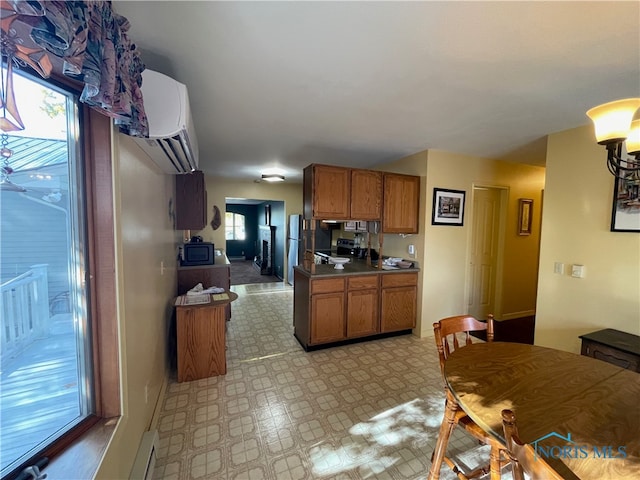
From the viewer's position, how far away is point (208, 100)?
2045 millimetres

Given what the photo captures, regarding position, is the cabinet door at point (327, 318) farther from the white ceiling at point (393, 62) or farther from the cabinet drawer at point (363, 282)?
the white ceiling at point (393, 62)

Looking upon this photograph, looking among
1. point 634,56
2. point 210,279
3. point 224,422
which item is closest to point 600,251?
point 634,56

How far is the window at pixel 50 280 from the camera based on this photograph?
2.75 feet

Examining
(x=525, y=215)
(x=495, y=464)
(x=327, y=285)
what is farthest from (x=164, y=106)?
(x=525, y=215)

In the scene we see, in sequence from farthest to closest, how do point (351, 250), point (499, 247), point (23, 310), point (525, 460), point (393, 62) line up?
point (351, 250) < point (499, 247) < point (393, 62) < point (23, 310) < point (525, 460)

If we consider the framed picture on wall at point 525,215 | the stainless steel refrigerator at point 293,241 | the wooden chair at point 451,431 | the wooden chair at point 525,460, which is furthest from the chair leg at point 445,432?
the stainless steel refrigerator at point 293,241

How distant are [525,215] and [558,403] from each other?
3910mm

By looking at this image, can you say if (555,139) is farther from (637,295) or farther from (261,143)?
(261,143)

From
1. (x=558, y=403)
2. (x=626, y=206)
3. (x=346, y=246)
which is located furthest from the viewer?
(x=346, y=246)

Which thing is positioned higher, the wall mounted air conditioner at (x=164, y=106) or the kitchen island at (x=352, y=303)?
the wall mounted air conditioner at (x=164, y=106)

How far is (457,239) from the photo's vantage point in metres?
3.64

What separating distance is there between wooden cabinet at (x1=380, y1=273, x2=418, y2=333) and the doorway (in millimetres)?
1110

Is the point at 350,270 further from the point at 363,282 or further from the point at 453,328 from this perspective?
the point at 453,328

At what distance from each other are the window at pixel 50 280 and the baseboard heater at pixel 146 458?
46cm
